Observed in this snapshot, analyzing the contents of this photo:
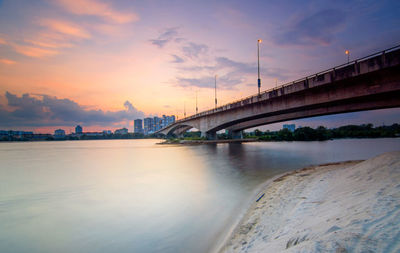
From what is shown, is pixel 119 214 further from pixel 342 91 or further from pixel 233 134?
pixel 233 134

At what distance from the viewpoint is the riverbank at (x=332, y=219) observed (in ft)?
10.9

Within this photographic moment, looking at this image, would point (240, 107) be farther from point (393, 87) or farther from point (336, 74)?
point (393, 87)

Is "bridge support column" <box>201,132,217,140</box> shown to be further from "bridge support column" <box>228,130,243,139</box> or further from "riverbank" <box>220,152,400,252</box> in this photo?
"riverbank" <box>220,152,400,252</box>

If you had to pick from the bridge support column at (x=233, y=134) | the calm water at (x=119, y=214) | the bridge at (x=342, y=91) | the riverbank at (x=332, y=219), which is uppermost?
the bridge at (x=342, y=91)

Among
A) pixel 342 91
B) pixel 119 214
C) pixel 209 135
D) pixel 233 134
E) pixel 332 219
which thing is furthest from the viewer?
pixel 233 134

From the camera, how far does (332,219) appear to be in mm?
4516

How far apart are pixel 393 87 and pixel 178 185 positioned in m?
21.2

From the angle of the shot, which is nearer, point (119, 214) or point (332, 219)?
point (332, 219)

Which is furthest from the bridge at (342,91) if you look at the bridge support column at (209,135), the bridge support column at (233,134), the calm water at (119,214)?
the bridge support column at (233,134)

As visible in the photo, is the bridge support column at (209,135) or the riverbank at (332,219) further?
the bridge support column at (209,135)

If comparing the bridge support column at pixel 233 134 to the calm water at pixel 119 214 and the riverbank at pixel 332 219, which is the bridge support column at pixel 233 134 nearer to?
the calm water at pixel 119 214

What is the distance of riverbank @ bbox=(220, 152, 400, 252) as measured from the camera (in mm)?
3309

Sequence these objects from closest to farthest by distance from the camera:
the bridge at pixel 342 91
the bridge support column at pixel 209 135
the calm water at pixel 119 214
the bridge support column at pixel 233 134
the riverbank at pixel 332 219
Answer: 1. the riverbank at pixel 332 219
2. the calm water at pixel 119 214
3. the bridge at pixel 342 91
4. the bridge support column at pixel 209 135
5. the bridge support column at pixel 233 134

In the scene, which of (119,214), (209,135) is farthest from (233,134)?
(119,214)
